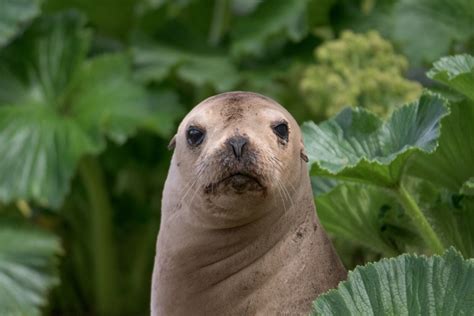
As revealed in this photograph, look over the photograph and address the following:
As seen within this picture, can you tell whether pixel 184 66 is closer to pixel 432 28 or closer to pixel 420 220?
pixel 432 28

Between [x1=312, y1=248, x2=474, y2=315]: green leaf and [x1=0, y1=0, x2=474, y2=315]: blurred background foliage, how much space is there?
180 centimetres

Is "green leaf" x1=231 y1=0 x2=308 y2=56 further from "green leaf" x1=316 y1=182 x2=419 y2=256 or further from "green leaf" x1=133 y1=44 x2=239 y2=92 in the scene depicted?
"green leaf" x1=316 y1=182 x2=419 y2=256

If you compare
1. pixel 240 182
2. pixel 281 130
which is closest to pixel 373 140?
pixel 281 130

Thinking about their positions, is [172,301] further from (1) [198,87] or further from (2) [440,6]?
(1) [198,87]

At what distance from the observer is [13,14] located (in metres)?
4.27

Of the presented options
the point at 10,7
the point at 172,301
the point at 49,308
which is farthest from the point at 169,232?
the point at 49,308

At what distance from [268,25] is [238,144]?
2.75 metres

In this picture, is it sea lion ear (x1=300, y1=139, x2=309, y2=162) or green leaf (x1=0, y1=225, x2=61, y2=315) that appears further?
green leaf (x1=0, y1=225, x2=61, y2=315)

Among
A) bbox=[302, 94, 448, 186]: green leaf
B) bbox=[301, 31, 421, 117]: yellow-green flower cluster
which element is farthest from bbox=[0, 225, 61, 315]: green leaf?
bbox=[302, 94, 448, 186]: green leaf

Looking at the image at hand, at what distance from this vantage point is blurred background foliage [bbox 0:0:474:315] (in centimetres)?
358

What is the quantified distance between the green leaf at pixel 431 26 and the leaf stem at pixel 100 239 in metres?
1.71

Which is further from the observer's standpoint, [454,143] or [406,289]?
[454,143]

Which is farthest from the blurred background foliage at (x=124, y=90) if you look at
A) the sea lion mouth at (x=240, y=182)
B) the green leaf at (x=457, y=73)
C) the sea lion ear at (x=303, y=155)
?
the sea lion mouth at (x=240, y=182)

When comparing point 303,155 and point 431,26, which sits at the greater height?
point 303,155
